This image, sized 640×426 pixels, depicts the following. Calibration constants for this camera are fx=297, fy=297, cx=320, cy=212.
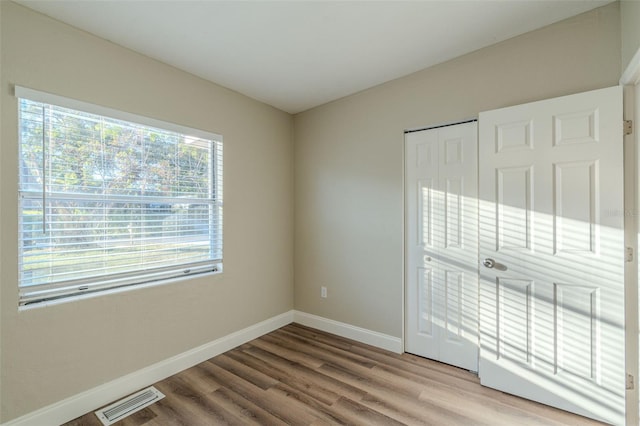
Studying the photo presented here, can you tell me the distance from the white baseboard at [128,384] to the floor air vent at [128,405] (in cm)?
6

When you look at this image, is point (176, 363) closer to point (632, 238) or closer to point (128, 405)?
point (128, 405)

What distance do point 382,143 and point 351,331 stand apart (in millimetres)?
2026

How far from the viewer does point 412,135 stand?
114 inches

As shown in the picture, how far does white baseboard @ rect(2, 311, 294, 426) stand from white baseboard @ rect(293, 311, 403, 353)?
59cm

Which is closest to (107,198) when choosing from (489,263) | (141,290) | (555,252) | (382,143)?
(141,290)

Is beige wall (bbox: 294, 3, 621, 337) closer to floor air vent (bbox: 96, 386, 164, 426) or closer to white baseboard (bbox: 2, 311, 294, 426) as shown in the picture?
white baseboard (bbox: 2, 311, 294, 426)

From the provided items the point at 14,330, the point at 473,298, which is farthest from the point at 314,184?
the point at 14,330

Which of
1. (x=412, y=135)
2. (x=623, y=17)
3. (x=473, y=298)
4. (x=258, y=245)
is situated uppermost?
(x=623, y=17)

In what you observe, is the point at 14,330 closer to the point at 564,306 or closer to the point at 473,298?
the point at 473,298

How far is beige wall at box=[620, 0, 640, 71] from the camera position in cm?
163

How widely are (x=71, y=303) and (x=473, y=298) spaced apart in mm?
3032

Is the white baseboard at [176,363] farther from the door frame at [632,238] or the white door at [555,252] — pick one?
the door frame at [632,238]

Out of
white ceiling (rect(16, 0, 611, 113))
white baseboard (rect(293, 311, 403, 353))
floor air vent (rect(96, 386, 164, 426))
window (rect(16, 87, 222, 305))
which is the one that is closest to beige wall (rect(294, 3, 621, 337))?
white baseboard (rect(293, 311, 403, 353))

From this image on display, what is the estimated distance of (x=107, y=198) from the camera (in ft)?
7.25
